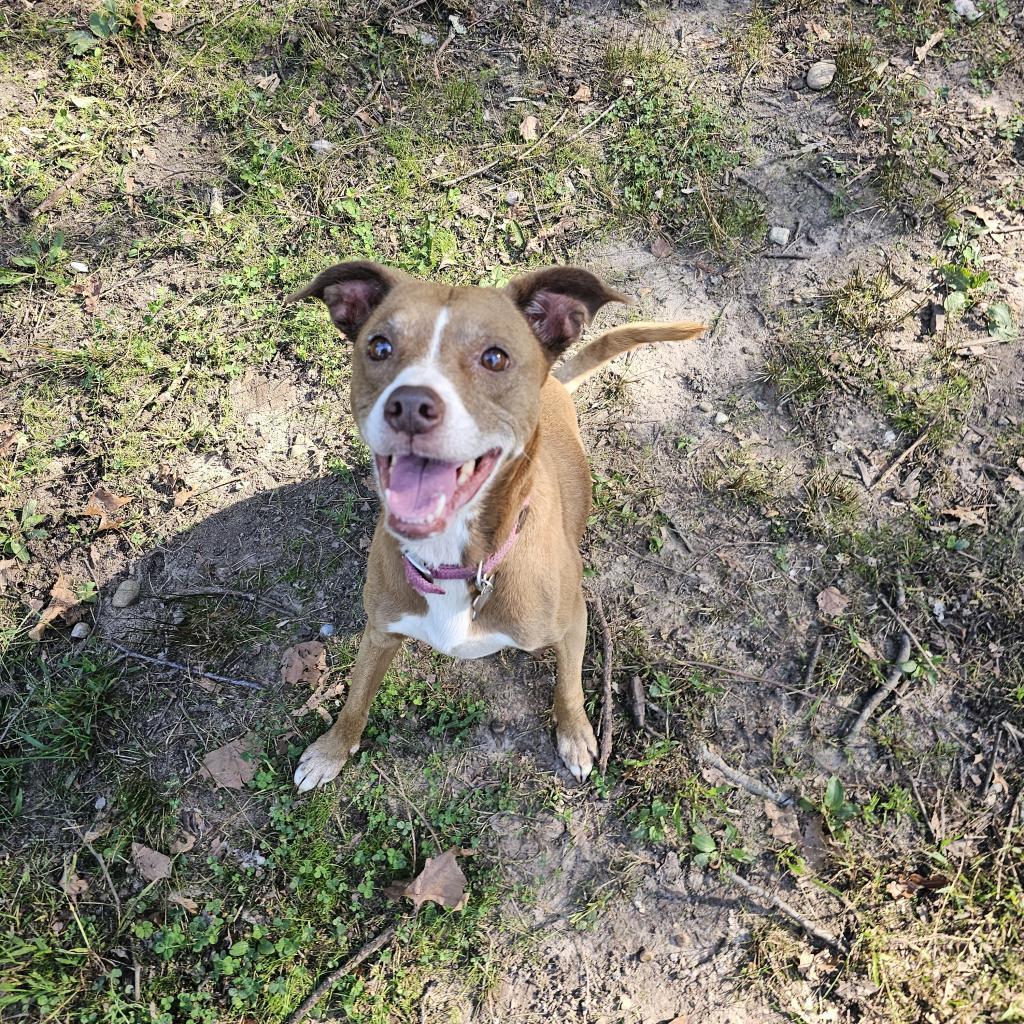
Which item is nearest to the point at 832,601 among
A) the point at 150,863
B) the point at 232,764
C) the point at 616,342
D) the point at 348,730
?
the point at 616,342

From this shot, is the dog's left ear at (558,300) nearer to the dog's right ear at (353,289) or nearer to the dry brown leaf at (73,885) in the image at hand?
the dog's right ear at (353,289)

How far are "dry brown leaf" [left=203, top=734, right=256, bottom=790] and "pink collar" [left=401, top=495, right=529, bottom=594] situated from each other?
1828 mm

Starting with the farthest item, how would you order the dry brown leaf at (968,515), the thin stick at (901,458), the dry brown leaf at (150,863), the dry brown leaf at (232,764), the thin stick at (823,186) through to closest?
the thin stick at (823,186) → the thin stick at (901,458) → the dry brown leaf at (968,515) → the dry brown leaf at (232,764) → the dry brown leaf at (150,863)

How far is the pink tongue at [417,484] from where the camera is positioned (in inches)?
113

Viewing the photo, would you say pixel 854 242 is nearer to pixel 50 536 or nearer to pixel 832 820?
pixel 832 820

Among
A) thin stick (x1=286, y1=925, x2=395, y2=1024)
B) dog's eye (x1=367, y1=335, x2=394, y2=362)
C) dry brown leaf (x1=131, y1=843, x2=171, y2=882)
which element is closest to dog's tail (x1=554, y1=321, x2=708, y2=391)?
dog's eye (x1=367, y1=335, x2=394, y2=362)

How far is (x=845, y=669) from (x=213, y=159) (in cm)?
548

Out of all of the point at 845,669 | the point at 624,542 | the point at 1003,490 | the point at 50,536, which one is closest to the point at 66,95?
the point at 50,536

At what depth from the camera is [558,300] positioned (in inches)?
134

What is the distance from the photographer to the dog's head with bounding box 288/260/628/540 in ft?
9.09

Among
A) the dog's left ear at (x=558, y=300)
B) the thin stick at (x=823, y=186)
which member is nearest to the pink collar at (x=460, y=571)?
the dog's left ear at (x=558, y=300)

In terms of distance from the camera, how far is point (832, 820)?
4.23 m

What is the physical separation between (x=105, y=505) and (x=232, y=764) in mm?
1827

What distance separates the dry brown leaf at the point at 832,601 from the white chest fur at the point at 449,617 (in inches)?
84.1
